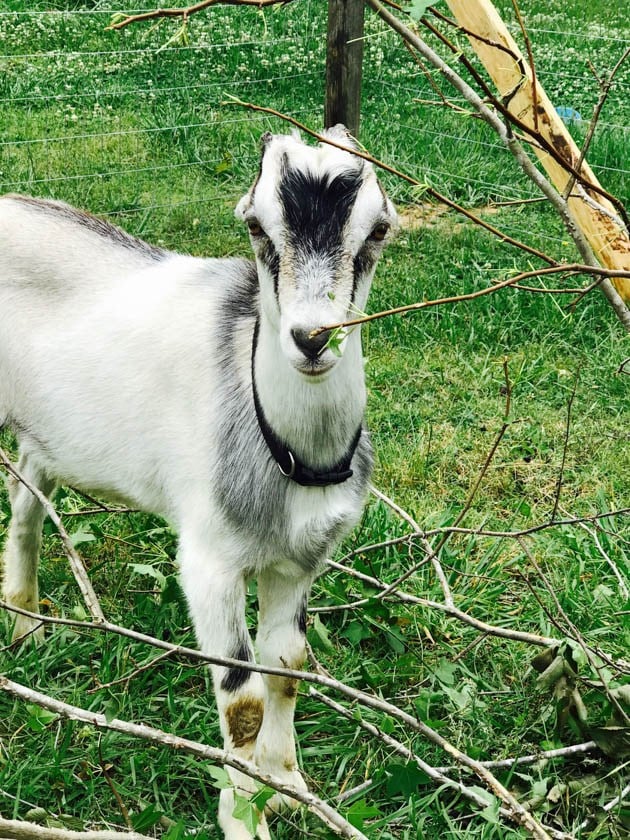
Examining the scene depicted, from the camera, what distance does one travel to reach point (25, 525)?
3125mm

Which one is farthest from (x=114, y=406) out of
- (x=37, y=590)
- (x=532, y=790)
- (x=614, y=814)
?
(x=614, y=814)

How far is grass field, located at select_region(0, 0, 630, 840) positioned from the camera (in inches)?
103

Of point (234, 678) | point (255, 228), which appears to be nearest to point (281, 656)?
point (234, 678)

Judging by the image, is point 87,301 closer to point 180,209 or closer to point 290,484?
point 290,484

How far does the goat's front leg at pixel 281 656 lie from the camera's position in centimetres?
263

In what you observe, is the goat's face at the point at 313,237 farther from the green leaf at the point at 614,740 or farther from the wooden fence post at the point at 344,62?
the wooden fence post at the point at 344,62

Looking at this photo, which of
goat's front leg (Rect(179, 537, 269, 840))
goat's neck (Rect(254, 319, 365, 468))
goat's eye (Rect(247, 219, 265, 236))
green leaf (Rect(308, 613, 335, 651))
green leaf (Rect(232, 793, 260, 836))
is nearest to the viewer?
green leaf (Rect(232, 793, 260, 836))

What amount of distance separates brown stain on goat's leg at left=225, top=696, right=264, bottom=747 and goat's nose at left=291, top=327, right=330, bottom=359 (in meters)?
0.98

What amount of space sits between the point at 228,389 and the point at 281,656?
0.73 metres

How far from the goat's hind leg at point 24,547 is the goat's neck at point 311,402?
106cm

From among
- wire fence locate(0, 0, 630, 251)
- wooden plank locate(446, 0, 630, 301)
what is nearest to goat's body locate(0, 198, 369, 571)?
wooden plank locate(446, 0, 630, 301)

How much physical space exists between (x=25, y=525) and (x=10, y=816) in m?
0.93

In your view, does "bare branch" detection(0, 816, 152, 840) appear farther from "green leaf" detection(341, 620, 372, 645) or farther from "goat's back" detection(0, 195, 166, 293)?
"goat's back" detection(0, 195, 166, 293)

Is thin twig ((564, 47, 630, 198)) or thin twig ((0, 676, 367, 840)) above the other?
thin twig ((564, 47, 630, 198))
